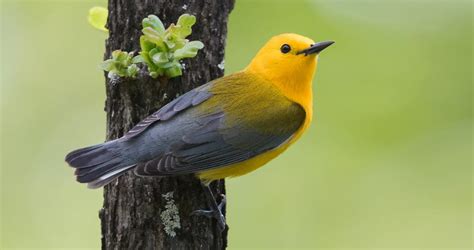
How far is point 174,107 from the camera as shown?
4566 mm

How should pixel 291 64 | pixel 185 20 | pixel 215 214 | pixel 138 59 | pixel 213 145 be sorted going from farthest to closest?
pixel 291 64
pixel 213 145
pixel 215 214
pixel 138 59
pixel 185 20

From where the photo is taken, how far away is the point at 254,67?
5.48 m

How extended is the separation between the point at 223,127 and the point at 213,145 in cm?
16

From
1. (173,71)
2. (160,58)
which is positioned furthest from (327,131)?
(160,58)

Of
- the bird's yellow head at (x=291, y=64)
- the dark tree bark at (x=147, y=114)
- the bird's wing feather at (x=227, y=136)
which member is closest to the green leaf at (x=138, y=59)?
the dark tree bark at (x=147, y=114)

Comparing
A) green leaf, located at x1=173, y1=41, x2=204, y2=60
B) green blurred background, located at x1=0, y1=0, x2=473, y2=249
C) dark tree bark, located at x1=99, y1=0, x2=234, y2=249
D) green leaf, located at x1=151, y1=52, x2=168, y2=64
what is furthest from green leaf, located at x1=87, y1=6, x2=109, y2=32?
green blurred background, located at x1=0, y1=0, x2=473, y2=249

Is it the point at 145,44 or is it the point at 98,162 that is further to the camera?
the point at 98,162

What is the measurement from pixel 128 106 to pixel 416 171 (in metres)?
4.28

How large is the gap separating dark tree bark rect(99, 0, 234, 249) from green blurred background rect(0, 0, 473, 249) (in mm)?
2473

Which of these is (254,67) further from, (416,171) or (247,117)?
(416,171)

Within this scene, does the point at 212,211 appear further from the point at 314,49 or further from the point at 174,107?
the point at 314,49

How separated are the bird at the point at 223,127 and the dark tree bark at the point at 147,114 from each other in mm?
105

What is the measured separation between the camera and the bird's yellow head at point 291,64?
5.29m

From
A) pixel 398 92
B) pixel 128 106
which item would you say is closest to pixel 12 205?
pixel 128 106
